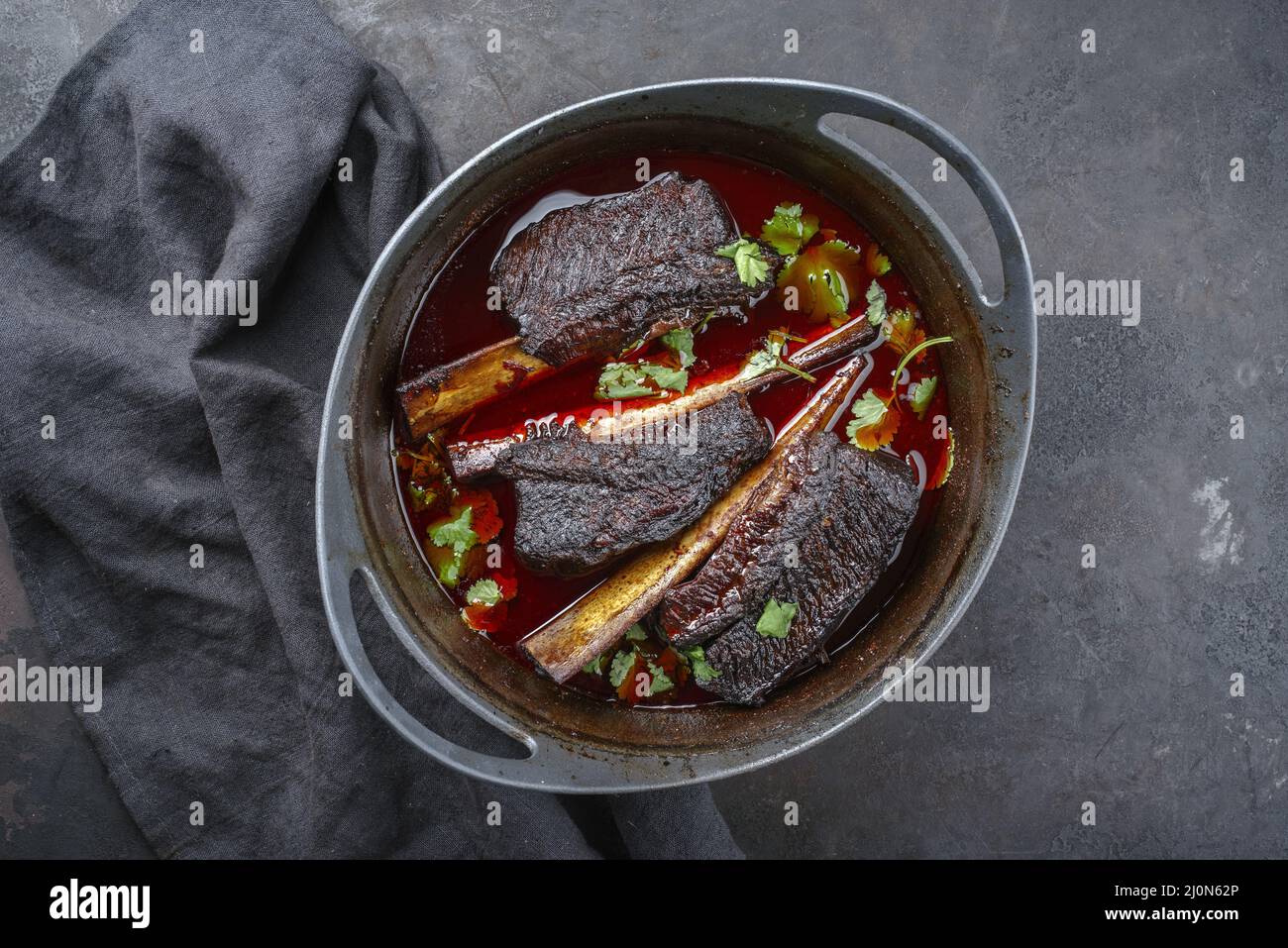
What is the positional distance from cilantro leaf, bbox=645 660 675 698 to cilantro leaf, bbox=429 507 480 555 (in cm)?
74

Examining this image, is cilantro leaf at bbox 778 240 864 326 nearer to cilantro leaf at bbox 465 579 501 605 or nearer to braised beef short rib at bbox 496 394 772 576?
braised beef short rib at bbox 496 394 772 576

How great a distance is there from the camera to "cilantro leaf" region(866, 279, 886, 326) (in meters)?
3.03

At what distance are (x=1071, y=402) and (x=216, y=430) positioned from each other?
9.74 ft

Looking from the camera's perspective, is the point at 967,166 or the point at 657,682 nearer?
the point at 967,166

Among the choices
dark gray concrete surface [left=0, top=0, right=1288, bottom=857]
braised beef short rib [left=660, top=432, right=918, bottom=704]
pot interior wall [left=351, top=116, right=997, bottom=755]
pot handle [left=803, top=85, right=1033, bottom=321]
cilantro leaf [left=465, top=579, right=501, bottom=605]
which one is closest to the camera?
pot handle [left=803, top=85, right=1033, bottom=321]

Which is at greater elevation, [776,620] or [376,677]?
[776,620]

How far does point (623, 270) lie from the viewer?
9.40 ft

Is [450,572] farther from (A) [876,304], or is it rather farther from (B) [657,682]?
(A) [876,304]

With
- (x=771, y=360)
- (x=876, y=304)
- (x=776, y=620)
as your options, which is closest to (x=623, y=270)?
(x=771, y=360)

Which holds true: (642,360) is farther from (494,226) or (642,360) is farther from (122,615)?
(122,615)

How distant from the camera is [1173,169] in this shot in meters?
3.29

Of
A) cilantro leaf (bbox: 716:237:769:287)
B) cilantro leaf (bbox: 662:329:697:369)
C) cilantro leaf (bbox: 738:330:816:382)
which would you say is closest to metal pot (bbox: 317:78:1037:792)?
cilantro leaf (bbox: 716:237:769:287)

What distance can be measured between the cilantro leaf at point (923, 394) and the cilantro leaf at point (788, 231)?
0.62 meters

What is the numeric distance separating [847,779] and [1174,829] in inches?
49.3
